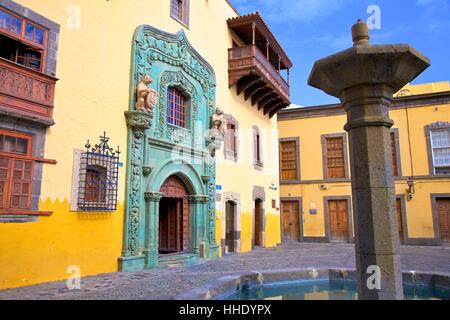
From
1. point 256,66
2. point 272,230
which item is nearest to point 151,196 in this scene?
point 256,66

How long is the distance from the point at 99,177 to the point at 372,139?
20.6 feet

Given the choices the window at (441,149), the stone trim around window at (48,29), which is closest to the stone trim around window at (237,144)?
the stone trim around window at (48,29)

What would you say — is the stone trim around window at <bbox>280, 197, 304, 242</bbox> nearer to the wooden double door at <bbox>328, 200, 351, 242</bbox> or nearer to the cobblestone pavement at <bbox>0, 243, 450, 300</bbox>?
the wooden double door at <bbox>328, 200, 351, 242</bbox>

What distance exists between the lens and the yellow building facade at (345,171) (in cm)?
1797

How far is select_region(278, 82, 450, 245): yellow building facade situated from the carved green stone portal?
824cm

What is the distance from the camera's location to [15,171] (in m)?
6.79

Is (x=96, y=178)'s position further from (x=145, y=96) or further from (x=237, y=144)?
(x=237, y=144)

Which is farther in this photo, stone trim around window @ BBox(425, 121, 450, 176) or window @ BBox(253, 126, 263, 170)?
stone trim around window @ BBox(425, 121, 450, 176)

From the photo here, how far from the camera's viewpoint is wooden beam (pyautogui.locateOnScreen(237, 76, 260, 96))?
1484 cm

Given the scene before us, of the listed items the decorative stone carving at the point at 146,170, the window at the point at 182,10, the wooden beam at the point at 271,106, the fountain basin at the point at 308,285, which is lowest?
the fountain basin at the point at 308,285

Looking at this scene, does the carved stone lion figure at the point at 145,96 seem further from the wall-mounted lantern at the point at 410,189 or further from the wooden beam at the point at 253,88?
the wall-mounted lantern at the point at 410,189

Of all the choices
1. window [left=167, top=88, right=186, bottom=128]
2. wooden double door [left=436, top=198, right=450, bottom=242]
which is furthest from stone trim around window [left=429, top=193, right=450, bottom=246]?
window [left=167, top=88, right=186, bottom=128]
